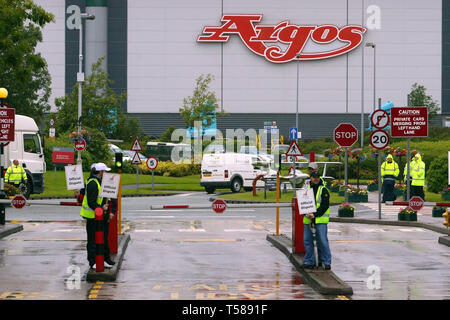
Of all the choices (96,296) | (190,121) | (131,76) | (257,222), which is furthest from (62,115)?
(96,296)

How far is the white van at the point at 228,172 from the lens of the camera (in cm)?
3847

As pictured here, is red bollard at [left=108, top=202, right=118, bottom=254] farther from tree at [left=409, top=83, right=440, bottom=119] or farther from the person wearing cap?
tree at [left=409, top=83, right=440, bottom=119]

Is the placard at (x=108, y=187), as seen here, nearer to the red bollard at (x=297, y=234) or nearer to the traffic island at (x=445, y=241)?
the red bollard at (x=297, y=234)

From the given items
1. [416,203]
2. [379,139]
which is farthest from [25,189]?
[416,203]

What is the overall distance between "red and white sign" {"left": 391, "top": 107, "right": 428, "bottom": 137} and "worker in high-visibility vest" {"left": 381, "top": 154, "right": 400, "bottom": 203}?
6.22 metres

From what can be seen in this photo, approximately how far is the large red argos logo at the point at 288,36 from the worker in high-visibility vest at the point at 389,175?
152ft

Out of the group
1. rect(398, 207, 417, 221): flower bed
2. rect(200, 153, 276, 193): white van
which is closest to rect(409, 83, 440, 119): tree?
rect(200, 153, 276, 193): white van

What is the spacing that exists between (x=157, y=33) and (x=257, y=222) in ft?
184

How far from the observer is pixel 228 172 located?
38.6m

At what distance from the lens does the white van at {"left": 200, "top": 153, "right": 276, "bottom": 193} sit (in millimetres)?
38469

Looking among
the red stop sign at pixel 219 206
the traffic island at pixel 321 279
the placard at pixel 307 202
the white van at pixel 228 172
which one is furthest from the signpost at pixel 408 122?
the white van at pixel 228 172

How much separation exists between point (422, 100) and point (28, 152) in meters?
49.4

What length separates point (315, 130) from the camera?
79.4 m
